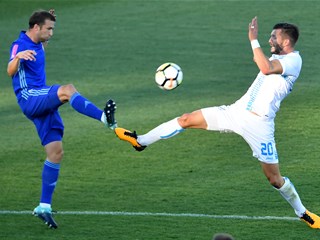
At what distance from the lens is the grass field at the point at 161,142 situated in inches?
467

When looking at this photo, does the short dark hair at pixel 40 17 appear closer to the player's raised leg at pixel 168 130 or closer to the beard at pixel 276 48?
the player's raised leg at pixel 168 130

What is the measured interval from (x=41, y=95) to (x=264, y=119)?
240 cm

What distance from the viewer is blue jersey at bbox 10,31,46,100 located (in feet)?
38.2

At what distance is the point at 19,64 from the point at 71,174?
115 inches

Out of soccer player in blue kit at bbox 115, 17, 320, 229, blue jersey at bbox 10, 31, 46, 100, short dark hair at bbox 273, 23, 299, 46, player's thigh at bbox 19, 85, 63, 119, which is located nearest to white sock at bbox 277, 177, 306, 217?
soccer player in blue kit at bbox 115, 17, 320, 229

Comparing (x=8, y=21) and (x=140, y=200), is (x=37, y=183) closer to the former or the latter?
(x=140, y=200)

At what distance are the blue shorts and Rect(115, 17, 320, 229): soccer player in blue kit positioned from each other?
0.70 m

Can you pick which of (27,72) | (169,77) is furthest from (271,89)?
(27,72)

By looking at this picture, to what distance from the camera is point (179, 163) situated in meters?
14.6

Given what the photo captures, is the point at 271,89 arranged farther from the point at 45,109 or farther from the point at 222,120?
the point at 45,109

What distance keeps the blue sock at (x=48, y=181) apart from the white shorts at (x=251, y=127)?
1.75 metres

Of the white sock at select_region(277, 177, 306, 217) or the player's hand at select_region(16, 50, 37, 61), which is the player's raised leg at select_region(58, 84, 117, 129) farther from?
the white sock at select_region(277, 177, 306, 217)

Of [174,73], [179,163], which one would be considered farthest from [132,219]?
[179,163]

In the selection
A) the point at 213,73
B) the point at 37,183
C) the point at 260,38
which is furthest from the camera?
the point at 260,38
